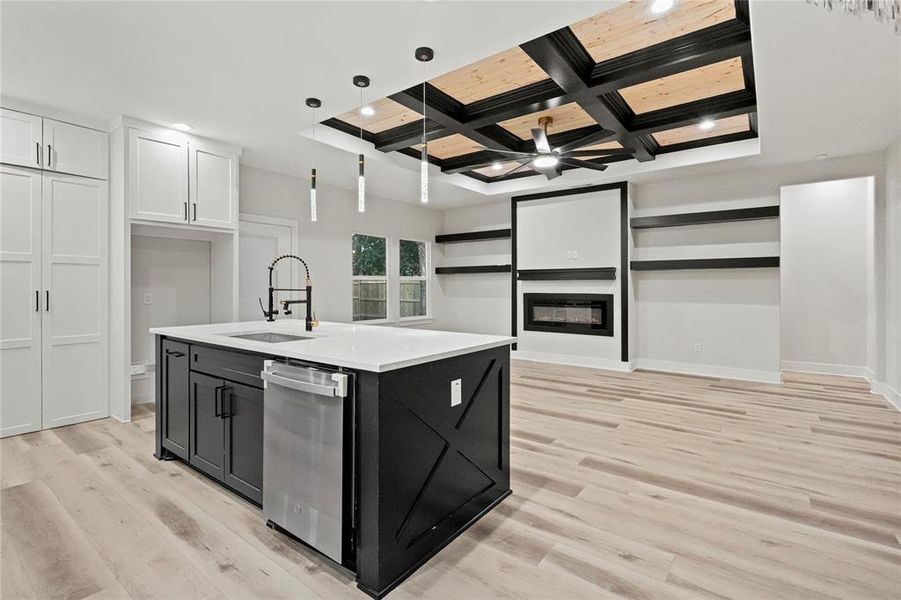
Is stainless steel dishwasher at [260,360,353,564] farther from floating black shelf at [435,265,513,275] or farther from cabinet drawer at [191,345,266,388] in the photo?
floating black shelf at [435,265,513,275]

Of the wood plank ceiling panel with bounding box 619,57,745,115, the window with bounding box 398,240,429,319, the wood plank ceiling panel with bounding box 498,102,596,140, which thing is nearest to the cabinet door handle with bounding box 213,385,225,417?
the wood plank ceiling panel with bounding box 498,102,596,140

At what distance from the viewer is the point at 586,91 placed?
3.46m

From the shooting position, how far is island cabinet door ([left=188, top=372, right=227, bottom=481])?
2551 millimetres

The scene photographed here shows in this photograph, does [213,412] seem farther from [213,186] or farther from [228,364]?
[213,186]

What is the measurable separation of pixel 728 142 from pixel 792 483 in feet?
13.1

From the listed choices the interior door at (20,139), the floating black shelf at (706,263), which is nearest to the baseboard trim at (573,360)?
the floating black shelf at (706,263)

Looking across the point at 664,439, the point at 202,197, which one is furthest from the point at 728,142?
the point at 202,197

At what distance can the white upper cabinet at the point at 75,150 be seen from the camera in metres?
3.64

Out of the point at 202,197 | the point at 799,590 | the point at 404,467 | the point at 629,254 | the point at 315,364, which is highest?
the point at 202,197

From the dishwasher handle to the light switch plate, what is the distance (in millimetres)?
557

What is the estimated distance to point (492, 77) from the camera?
353 cm

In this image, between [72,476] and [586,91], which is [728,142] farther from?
[72,476]

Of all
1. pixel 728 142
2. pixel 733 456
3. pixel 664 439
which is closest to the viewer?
pixel 733 456

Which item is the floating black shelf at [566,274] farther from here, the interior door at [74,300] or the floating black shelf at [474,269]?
the interior door at [74,300]
